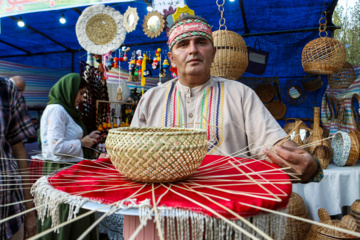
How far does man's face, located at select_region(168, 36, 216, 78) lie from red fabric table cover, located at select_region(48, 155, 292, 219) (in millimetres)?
549

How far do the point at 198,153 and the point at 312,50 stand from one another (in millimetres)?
2546

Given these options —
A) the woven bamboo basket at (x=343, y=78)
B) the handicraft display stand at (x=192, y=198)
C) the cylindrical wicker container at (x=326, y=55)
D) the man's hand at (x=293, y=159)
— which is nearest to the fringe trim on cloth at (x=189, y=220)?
the handicraft display stand at (x=192, y=198)

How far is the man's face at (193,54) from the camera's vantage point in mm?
1090

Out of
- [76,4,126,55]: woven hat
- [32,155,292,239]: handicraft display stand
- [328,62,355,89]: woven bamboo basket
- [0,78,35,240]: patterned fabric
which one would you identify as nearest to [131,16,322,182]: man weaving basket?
[32,155,292,239]: handicraft display stand

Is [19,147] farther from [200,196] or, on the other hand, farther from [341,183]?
[341,183]

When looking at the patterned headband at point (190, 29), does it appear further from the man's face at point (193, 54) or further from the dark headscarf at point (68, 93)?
the dark headscarf at point (68, 93)

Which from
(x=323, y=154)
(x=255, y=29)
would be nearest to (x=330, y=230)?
(x=323, y=154)

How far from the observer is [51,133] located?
6.50 feet

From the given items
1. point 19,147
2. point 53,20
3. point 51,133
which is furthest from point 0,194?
point 53,20

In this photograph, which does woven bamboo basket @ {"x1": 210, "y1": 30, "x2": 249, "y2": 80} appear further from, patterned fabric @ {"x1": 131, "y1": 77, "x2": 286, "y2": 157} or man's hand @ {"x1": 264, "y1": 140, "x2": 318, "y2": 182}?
man's hand @ {"x1": 264, "y1": 140, "x2": 318, "y2": 182}

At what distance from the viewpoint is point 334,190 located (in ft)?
7.05

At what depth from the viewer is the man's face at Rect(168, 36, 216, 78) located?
1.09 metres

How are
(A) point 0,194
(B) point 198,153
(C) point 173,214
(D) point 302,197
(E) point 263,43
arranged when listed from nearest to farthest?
(C) point 173,214 < (B) point 198,153 < (A) point 0,194 < (D) point 302,197 < (E) point 263,43

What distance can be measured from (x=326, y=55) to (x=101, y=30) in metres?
2.65
